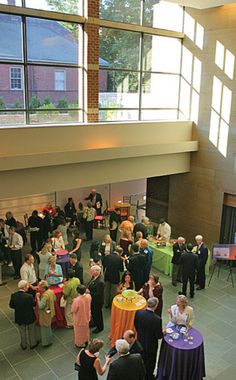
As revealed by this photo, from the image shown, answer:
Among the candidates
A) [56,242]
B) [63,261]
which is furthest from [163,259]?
[56,242]

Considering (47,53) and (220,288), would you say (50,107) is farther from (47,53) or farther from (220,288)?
(220,288)

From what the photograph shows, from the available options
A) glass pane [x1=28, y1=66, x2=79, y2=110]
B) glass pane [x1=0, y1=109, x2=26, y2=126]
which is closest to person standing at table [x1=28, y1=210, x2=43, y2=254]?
glass pane [x1=0, y1=109, x2=26, y2=126]

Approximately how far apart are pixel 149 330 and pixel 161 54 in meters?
9.08

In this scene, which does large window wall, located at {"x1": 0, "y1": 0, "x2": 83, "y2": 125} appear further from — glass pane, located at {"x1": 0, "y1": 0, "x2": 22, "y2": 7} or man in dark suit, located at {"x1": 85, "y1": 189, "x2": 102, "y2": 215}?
man in dark suit, located at {"x1": 85, "y1": 189, "x2": 102, "y2": 215}

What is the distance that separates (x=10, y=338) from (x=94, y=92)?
21.3ft

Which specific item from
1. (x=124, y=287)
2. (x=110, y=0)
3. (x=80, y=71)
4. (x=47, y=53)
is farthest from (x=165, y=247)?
(x=110, y=0)

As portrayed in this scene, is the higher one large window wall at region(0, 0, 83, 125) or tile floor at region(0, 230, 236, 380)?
large window wall at region(0, 0, 83, 125)

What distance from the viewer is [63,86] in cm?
1024

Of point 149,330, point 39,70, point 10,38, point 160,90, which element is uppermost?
point 10,38

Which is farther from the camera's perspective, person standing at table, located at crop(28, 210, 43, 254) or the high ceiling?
person standing at table, located at crop(28, 210, 43, 254)

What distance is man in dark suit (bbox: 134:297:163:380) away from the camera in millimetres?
5914

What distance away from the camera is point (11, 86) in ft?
30.7

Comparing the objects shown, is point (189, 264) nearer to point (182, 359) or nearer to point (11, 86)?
point (182, 359)

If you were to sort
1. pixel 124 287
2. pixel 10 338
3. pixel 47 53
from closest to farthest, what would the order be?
1. pixel 10 338
2. pixel 124 287
3. pixel 47 53
